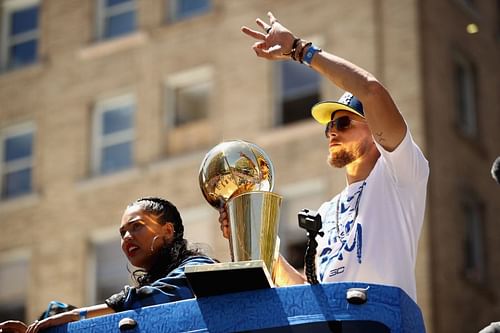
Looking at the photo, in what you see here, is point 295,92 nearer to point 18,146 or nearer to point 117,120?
point 117,120

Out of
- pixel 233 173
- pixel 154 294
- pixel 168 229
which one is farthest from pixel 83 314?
pixel 233 173

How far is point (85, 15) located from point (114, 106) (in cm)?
210

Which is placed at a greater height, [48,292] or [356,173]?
[48,292]

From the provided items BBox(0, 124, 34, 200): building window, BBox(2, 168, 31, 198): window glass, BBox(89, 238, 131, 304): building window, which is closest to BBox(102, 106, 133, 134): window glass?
BBox(0, 124, 34, 200): building window

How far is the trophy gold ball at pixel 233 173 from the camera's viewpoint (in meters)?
7.79

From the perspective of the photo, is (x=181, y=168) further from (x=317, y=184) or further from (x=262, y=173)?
(x=262, y=173)

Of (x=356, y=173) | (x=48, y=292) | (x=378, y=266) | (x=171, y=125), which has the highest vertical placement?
(x=171, y=125)

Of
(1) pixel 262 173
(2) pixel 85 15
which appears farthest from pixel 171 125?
(1) pixel 262 173

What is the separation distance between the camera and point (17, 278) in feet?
93.2

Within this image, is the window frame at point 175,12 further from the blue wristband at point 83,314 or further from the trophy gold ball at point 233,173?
the blue wristband at point 83,314

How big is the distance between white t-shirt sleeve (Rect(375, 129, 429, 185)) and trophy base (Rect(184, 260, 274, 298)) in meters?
0.87

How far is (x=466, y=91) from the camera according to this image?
26453mm

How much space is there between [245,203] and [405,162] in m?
0.75

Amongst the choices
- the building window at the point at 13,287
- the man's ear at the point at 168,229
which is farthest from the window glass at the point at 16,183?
the man's ear at the point at 168,229
